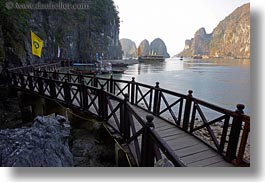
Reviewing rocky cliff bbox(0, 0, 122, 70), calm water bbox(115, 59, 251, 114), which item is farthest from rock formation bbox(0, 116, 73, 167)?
rocky cliff bbox(0, 0, 122, 70)

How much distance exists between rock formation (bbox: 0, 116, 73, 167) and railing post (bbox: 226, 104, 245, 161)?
2.01 m

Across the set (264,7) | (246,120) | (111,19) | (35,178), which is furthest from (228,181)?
(111,19)

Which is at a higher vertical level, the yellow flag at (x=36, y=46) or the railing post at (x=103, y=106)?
the yellow flag at (x=36, y=46)

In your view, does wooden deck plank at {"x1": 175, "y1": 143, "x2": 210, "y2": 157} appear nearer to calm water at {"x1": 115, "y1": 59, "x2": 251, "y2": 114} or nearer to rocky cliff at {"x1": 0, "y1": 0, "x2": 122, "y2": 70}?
calm water at {"x1": 115, "y1": 59, "x2": 251, "y2": 114}

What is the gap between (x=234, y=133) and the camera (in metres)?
2.35

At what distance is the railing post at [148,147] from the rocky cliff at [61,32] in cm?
698

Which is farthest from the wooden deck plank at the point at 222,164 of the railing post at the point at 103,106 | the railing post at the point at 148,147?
the railing post at the point at 103,106

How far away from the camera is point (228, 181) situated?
2.29m

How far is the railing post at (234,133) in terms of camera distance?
2.27m

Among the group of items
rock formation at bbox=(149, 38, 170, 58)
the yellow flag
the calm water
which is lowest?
the calm water

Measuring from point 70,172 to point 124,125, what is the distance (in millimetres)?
996

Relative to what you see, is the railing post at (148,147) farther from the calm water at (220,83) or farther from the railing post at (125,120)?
the calm water at (220,83)

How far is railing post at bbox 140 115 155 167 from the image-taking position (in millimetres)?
2074

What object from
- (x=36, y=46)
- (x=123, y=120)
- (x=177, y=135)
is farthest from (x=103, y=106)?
(x=36, y=46)
